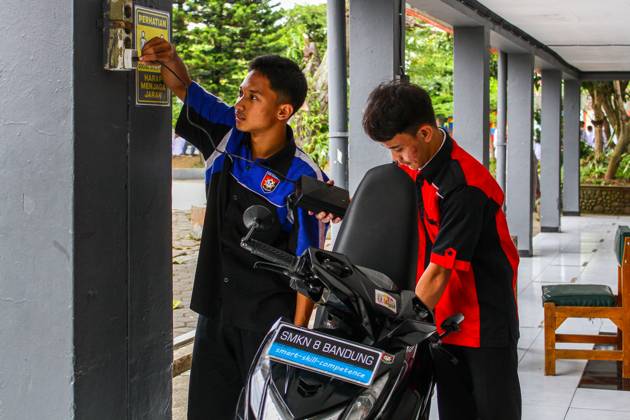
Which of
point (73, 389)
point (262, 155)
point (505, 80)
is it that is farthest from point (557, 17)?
point (73, 389)

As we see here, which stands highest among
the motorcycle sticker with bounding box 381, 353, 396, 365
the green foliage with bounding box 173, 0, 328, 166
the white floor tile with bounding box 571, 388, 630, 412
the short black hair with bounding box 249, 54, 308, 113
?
the green foliage with bounding box 173, 0, 328, 166

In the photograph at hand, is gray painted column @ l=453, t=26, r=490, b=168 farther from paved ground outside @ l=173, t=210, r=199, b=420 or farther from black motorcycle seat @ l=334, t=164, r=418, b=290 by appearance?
black motorcycle seat @ l=334, t=164, r=418, b=290

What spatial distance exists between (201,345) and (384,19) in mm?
3900

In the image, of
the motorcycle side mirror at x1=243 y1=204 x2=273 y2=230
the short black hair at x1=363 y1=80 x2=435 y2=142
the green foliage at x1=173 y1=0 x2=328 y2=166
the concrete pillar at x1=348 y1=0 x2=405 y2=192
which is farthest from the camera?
the green foliage at x1=173 y1=0 x2=328 y2=166

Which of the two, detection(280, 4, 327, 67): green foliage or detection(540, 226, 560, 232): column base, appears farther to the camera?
detection(280, 4, 327, 67): green foliage

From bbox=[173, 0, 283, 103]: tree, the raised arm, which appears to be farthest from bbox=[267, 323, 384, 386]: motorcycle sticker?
bbox=[173, 0, 283, 103]: tree

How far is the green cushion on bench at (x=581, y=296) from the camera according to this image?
618cm

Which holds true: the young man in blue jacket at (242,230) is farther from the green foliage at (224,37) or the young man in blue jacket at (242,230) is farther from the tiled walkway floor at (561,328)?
the green foliage at (224,37)

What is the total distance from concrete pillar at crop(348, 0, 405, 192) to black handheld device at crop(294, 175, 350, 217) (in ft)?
12.9

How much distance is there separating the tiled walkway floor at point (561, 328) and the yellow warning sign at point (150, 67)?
2.50 m

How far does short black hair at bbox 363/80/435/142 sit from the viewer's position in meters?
2.78

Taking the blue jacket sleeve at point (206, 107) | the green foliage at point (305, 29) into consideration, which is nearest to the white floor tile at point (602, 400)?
the blue jacket sleeve at point (206, 107)

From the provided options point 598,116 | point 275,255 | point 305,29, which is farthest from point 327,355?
point 598,116

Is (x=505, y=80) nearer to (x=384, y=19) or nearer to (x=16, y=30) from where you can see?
(x=384, y=19)
